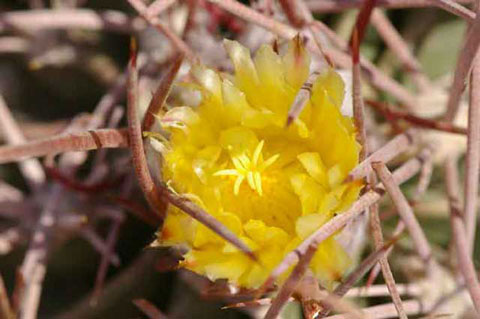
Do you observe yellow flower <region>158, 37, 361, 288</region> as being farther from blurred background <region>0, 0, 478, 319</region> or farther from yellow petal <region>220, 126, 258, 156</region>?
blurred background <region>0, 0, 478, 319</region>

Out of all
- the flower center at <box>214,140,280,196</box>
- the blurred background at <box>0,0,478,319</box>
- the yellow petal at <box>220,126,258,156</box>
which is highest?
the yellow petal at <box>220,126,258,156</box>

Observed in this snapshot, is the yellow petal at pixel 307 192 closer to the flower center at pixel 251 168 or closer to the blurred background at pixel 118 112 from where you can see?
the flower center at pixel 251 168

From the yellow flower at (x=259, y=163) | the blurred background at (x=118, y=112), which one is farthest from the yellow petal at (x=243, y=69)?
the blurred background at (x=118, y=112)

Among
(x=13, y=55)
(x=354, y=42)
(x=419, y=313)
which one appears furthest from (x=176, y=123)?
(x=13, y=55)

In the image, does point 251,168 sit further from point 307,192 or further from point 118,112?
point 118,112

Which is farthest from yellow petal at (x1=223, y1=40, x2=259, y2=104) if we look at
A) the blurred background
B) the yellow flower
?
the blurred background

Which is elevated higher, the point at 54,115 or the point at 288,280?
the point at 288,280

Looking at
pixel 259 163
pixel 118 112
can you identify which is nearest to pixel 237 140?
pixel 259 163

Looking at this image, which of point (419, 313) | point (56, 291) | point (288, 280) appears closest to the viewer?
point (288, 280)

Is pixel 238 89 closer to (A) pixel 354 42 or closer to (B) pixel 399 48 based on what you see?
(A) pixel 354 42
